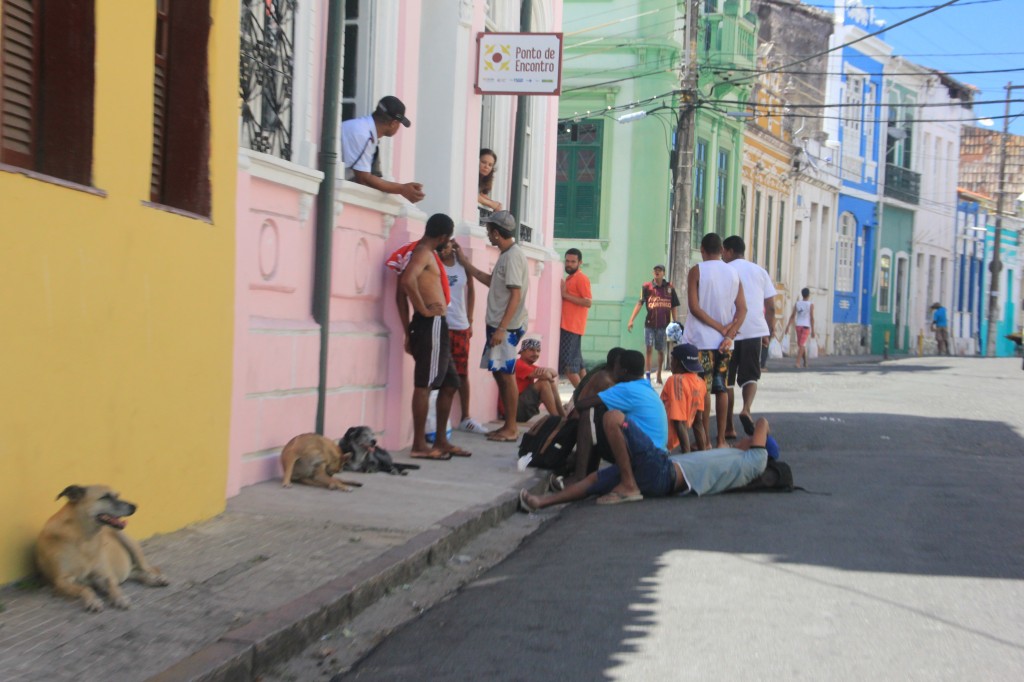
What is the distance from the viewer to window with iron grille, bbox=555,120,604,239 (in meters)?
28.6

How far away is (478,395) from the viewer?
1405 centimetres

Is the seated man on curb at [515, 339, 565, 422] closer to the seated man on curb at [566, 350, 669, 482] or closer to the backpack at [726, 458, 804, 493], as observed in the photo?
the seated man on curb at [566, 350, 669, 482]

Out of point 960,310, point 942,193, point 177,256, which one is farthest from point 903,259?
point 177,256

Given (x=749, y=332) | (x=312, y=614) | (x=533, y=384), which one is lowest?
(x=312, y=614)

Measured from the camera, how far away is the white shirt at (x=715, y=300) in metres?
12.4

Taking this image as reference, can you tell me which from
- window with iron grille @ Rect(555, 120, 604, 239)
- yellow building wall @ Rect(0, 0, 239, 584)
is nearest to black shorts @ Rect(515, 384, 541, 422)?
yellow building wall @ Rect(0, 0, 239, 584)

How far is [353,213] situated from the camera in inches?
411

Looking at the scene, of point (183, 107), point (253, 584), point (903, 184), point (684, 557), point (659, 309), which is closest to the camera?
Result: point (253, 584)

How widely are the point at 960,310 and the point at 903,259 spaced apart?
10057 mm

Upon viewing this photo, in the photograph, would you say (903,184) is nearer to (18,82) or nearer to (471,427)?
(471,427)

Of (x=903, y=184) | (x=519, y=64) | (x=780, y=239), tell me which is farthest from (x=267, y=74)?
(x=903, y=184)

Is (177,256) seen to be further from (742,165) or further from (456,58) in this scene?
(742,165)

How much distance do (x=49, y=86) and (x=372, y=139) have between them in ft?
15.4

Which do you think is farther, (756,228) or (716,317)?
(756,228)
